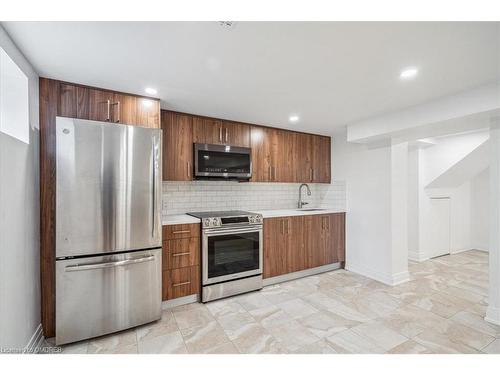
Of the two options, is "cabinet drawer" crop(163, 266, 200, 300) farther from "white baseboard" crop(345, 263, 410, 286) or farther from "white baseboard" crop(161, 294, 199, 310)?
"white baseboard" crop(345, 263, 410, 286)

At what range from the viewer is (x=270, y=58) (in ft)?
5.63

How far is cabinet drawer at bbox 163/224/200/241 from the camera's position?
2543 millimetres

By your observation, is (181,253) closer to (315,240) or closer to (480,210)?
(315,240)

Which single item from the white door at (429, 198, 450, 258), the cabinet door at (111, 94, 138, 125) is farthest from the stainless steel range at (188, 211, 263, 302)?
the white door at (429, 198, 450, 258)

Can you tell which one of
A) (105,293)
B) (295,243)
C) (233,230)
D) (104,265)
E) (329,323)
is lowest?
(329,323)

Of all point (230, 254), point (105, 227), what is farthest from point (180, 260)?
point (105, 227)

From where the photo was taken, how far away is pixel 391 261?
10.7ft

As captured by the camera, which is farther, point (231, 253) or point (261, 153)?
point (261, 153)

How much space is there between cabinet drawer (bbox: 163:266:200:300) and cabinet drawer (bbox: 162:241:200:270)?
0.19ft

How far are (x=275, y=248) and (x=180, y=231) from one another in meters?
1.34

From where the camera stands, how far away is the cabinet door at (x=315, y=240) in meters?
3.56

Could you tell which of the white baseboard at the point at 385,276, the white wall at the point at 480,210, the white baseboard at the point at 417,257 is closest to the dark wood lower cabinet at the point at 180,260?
the white baseboard at the point at 385,276
